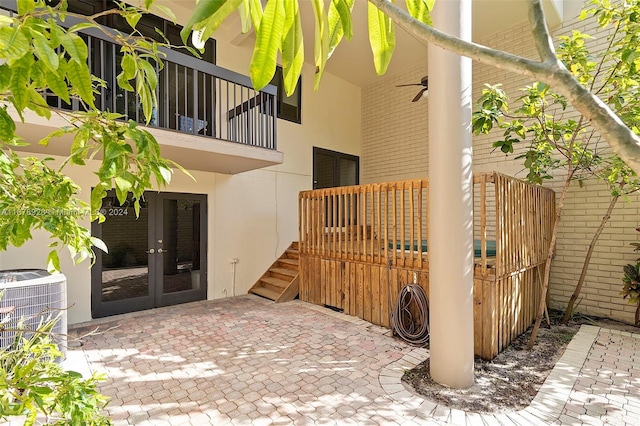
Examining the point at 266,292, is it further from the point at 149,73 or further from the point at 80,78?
Result: the point at 80,78

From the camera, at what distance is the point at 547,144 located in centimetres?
430

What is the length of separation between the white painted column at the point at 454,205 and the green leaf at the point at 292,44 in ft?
8.89

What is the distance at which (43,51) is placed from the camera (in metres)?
0.62

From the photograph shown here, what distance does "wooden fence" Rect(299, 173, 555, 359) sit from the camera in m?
3.85

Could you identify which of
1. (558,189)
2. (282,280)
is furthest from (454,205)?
(282,280)

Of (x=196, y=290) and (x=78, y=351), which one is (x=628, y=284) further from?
(x=78, y=351)

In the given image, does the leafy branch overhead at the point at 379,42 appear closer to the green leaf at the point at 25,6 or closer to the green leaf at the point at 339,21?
the green leaf at the point at 339,21

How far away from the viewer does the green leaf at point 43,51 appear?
2.01 ft

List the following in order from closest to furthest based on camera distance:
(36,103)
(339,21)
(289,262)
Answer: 1. (339,21)
2. (36,103)
3. (289,262)

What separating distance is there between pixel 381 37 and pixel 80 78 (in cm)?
77

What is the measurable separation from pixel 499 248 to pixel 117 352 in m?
4.81

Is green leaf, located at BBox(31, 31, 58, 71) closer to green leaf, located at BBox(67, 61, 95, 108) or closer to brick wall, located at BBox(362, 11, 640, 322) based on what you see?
green leaf, located at BBox(67, 61, 95, 108)

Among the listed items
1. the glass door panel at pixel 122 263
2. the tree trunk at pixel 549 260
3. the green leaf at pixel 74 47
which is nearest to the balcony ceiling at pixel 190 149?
the glass door panel at pixel 122 263

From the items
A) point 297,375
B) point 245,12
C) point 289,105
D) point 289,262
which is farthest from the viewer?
point 289,105
